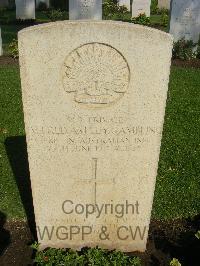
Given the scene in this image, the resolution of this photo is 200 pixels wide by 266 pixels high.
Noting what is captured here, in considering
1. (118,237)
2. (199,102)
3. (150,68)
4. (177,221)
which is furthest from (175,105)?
(150,68)

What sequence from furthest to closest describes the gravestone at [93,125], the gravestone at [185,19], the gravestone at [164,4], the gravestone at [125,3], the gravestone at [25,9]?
1. the gravestone at [164,4]
2. the gravestone at [125,3]
3. the gravestone at [25,9]
4. the gravestone at [185,19]
5. the gravestone at [93,125]

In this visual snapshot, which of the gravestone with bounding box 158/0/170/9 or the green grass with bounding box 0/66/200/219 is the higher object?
the gravestone with bounding box 158/0/170/9

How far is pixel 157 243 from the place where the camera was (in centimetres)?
413

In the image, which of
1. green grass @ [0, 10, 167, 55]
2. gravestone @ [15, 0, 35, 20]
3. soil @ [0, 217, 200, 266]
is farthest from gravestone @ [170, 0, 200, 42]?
soil @ [0, 217, 200, 266]

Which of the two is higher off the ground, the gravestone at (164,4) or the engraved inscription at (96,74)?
the engraved inscription at (96,74)

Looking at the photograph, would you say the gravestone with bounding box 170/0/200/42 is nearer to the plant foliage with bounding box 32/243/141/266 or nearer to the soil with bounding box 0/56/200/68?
the soil with bounding box 0/56/200/68

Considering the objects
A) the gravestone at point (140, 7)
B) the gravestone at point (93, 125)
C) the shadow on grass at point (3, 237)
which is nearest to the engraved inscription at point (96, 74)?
the gravestone at point (93, 125)

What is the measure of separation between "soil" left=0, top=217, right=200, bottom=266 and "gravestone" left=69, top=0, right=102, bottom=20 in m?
8.93

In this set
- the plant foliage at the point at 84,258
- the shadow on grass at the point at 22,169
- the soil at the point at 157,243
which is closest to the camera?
the plant foliage at the point at 84,258

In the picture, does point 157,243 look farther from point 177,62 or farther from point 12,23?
point 12,23

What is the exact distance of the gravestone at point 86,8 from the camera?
11.9 meters

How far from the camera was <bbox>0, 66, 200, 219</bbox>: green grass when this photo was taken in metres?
4.77

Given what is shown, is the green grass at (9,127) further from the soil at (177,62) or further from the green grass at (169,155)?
the soil at (177,62)

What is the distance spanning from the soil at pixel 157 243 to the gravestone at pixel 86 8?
8928mm
